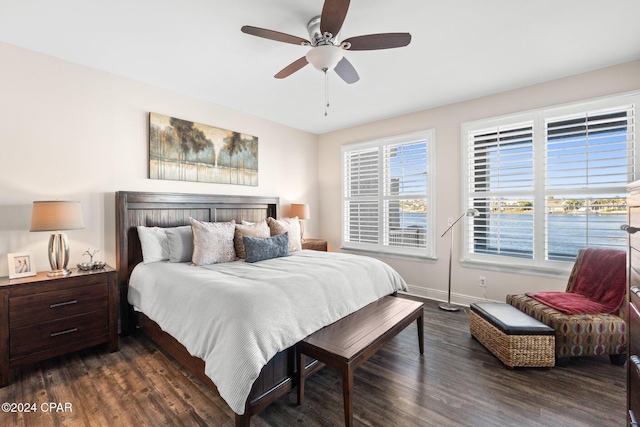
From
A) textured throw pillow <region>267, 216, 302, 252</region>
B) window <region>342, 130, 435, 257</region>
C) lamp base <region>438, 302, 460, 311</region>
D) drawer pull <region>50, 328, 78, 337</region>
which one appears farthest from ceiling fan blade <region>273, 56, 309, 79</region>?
lamp base <region>438, 302, 460, 311</region>

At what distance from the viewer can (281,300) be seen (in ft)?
6.24

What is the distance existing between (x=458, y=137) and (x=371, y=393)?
321 centimetres

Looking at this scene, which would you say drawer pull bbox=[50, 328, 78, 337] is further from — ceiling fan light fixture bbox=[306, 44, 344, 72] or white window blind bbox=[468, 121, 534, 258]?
white window blind bbox=[468, 121, 534, 258]

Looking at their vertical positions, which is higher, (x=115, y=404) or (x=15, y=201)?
(x=15, y=201)

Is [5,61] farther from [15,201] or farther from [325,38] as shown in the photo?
[325,38]

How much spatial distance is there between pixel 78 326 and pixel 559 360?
3983 mm

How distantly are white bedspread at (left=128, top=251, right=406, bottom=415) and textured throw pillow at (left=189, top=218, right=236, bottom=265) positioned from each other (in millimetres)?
153

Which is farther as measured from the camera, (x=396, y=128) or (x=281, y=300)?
(x=396, y=128)

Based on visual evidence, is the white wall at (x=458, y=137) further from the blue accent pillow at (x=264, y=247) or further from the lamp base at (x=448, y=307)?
the blue accent pillow at (x=264, y=247)

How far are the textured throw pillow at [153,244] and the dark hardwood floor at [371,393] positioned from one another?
866 millimetres

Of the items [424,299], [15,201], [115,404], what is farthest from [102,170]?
[424,299]

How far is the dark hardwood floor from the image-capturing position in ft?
5.69

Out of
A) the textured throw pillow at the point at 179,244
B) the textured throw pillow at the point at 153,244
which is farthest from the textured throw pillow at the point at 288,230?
the textured throw pillow at the point at 153,244

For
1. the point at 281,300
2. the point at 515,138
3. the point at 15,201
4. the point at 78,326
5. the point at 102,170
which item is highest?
the point at 515,138
